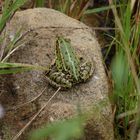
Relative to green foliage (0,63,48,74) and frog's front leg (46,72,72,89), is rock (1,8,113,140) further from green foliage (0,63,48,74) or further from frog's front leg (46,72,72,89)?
green foliage (0,63,48,74)

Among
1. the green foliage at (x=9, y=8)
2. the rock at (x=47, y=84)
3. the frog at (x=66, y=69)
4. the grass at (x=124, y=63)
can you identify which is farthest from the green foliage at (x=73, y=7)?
the green foliage at (x=9, y=8)

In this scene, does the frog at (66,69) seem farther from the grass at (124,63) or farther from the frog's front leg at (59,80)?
the grass at (124,63)

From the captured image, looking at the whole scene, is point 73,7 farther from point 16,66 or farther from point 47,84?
point 16,66

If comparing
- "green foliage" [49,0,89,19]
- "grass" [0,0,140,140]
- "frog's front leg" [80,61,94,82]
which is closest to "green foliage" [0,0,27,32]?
"grass" [0,0,140,140]

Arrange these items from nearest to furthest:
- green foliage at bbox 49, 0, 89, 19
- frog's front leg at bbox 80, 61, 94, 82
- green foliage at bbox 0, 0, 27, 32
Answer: green foliage at bbox 0, 0, 27, 32
frog's front leg at bbox 80, 61, 94, 82
green foliage at bbox 49, 0, 89, 19

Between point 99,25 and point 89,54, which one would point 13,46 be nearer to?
point 89,54

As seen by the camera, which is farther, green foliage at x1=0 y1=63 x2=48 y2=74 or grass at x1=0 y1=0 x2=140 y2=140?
grass at x1=0 y1=0 x2=140 y2=140

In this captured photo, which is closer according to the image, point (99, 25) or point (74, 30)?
point (74, 30)

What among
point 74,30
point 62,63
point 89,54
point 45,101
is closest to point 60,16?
point 74,30
